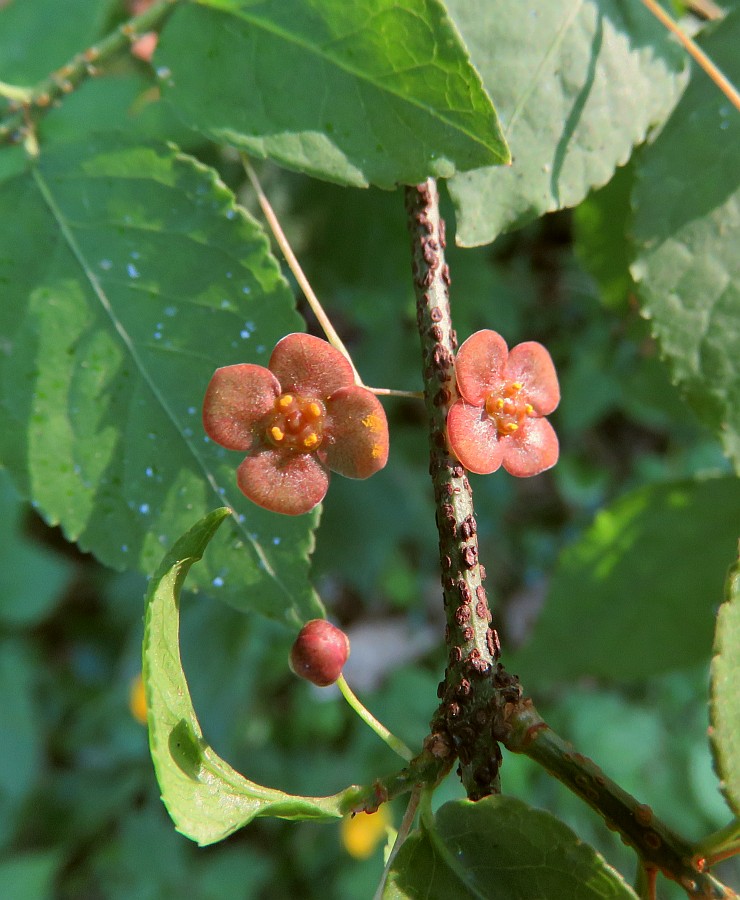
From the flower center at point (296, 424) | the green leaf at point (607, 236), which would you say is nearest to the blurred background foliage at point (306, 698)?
the green leaf at point (607, 236)

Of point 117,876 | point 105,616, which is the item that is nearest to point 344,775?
point 117,876

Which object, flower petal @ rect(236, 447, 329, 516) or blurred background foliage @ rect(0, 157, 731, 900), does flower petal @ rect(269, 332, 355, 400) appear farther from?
blurred background foliage @ rect(0, 157, 731, 900)

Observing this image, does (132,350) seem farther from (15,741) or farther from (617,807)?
(15,741)

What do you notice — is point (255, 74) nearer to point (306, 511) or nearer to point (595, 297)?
point (306, 511)

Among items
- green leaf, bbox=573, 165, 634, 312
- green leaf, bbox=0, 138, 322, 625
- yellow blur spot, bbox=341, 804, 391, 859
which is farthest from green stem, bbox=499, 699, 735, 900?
yellow blur spot, bbox=341, 804, 391, 859

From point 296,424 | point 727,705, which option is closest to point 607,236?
point 296,424

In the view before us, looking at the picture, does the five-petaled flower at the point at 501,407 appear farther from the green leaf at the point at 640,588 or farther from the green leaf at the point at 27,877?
the green leaf at the point at 27,877
